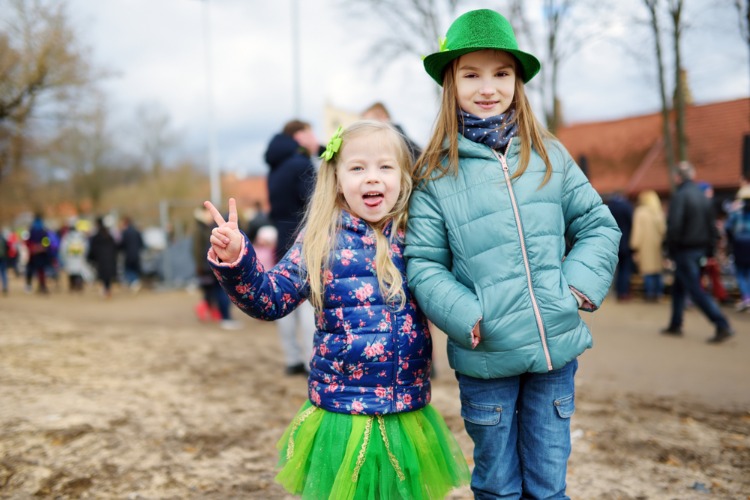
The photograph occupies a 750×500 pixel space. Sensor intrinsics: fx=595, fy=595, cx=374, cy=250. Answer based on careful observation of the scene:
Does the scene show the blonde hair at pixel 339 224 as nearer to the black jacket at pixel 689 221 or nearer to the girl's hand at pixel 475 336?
the girl's hand at pixel 475 336

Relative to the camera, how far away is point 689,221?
667cm

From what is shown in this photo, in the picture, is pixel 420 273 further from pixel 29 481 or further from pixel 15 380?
pixel 15 380

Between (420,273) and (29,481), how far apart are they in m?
2.36

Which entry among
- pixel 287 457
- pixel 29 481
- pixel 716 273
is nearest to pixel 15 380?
pixel 29 481

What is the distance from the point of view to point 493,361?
201 cm

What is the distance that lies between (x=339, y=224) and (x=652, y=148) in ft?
78.2

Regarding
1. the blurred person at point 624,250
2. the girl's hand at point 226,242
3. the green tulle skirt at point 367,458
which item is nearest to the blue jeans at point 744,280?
the blurred person at point 624,250

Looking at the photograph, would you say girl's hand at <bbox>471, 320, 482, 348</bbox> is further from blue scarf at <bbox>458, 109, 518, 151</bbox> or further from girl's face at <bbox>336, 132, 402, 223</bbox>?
blue scarf at <bbox>458, 109, 518, 151</bbox>

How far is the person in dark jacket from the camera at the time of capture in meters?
6.40

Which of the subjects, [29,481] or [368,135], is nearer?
[368,135]

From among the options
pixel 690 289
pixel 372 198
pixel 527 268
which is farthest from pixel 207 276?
pixel 527 268

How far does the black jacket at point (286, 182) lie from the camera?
4645mm

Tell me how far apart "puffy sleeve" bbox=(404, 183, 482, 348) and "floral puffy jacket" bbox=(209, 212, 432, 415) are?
10cm

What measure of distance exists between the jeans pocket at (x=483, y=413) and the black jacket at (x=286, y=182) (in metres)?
2.72
